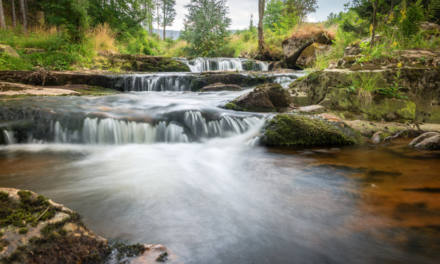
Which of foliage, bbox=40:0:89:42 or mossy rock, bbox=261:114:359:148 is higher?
foliage, bbox=40:0:89:42

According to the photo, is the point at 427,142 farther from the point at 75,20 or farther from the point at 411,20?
the point at 75,20

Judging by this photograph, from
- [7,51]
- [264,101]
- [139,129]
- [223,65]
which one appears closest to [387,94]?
[264,101]

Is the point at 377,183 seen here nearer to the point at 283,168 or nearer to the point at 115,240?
the point at 283,168

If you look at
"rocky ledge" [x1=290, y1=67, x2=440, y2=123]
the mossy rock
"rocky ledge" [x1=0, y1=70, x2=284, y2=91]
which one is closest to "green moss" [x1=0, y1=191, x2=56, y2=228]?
the mossy rock

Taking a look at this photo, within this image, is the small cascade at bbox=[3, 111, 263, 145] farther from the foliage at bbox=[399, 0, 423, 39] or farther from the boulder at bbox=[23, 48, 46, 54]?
the boulder at bbox=[23, 48, 46, 54]

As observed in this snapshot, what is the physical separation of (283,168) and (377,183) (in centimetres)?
117

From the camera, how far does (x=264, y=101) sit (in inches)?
243

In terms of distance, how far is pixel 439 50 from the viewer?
5.81 meters

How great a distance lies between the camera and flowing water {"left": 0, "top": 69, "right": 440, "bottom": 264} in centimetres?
186

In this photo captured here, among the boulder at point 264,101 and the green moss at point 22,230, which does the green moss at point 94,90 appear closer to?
the boulder at point 264,101

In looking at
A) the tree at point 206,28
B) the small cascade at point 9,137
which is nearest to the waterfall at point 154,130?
the small cascade at point 9,137

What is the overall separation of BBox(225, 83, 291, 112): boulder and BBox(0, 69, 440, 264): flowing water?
2.20ft

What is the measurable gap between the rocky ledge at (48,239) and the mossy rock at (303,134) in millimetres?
3369

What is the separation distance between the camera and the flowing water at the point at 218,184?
1.86 metres
